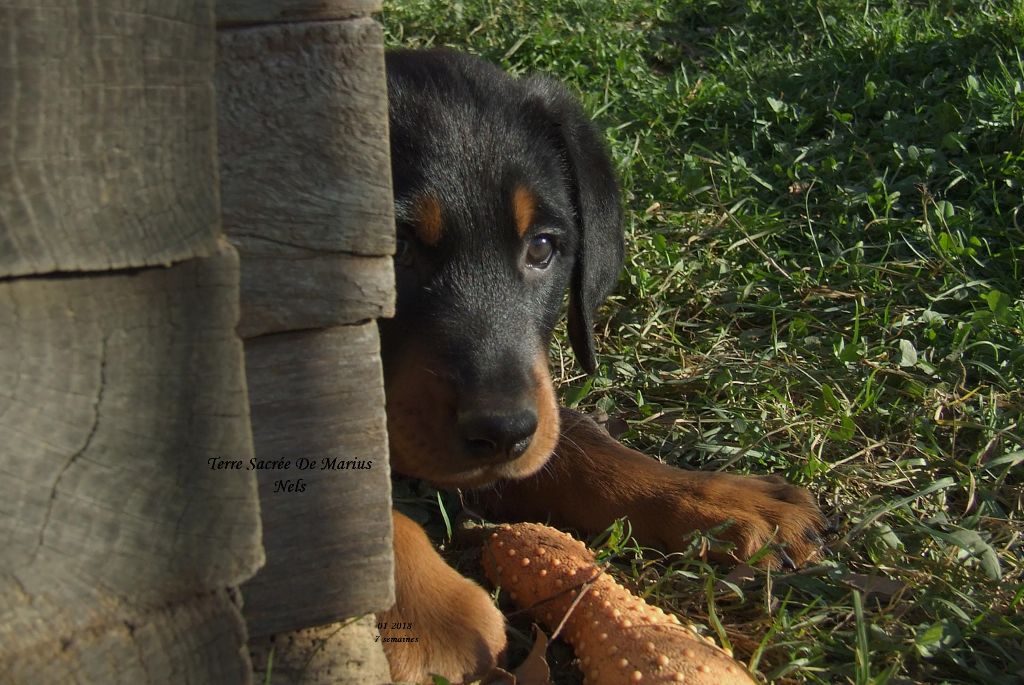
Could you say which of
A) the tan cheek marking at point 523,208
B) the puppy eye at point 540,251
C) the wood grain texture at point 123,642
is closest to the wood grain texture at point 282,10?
the wood grain texture at point 123,642

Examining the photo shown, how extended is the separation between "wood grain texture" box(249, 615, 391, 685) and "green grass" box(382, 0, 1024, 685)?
0.66m

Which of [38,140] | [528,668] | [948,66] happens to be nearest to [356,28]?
[38,140]

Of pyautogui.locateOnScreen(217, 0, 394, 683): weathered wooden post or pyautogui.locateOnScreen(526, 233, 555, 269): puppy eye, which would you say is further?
pyautogui.locateOnScreen(526, 233, 555, 269): puppy eye

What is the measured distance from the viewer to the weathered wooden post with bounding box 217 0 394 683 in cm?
151

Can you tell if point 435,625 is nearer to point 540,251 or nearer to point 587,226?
point 540,251

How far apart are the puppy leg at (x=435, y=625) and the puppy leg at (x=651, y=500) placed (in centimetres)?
53

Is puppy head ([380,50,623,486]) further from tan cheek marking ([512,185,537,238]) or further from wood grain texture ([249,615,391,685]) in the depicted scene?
wood grain texture ([249,615,391,685])

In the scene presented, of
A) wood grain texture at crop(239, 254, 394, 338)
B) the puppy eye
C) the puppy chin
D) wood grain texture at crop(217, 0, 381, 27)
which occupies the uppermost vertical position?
wood grain texture at crop(217, 0, 381, 27)

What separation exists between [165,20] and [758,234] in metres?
2.78

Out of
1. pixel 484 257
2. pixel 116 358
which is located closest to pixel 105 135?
pixel 116 358

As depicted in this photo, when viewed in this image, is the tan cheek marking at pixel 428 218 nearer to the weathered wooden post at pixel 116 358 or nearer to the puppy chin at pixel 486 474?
the puppy chin at pixel 486 474

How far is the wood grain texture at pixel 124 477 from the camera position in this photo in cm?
135

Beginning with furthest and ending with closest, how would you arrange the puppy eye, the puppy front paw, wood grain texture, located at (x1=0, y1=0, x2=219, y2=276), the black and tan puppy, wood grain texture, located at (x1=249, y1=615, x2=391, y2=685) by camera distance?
the puppy eye
the puppy front paw
the black and tan puppy
wood grain texture, located at (x1=249, y1=615, x2=391, y2=685)
wood grain texture, located at (x1=0, y1=0, x2=219, y2=276)

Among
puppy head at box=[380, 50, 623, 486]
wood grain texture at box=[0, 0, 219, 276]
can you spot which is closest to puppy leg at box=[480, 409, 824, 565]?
puppy head at box=[380, 50, 623, 486]
